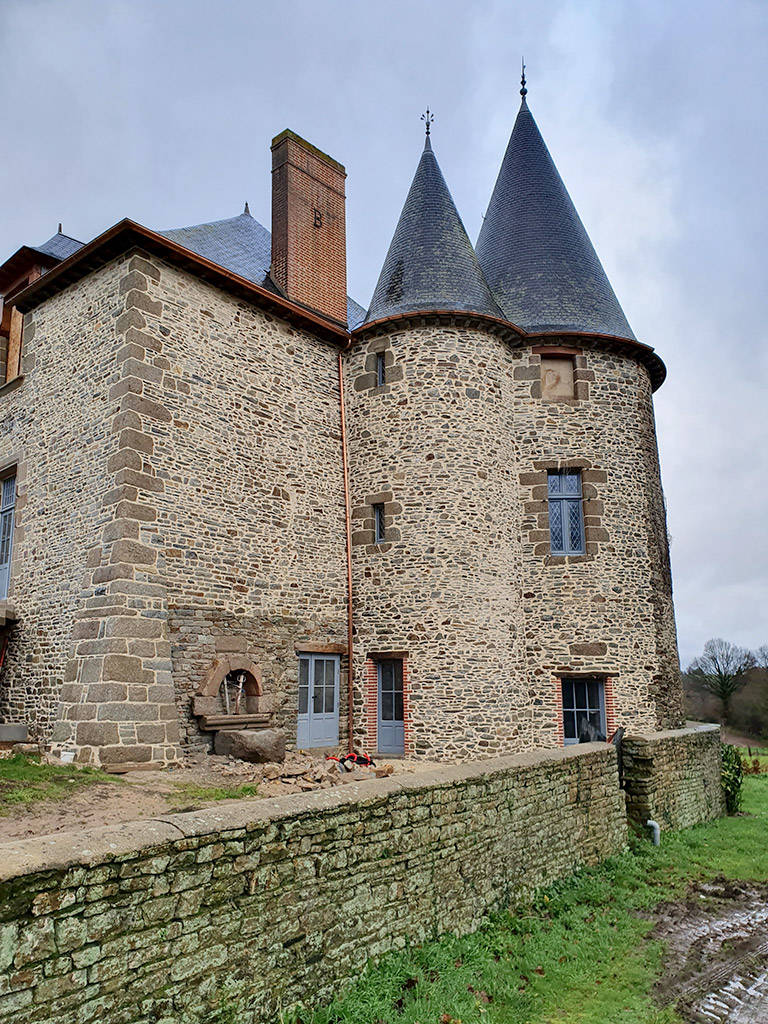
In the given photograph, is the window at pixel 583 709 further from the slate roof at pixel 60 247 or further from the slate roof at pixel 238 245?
the slate roof at pixel 60 247

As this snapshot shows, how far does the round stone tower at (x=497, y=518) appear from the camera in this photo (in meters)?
11.4

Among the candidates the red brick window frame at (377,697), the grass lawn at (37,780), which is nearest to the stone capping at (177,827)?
the grass lawn at (37,780)

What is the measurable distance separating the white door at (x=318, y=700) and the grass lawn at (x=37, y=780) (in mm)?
3626

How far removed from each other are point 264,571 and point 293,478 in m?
1.57

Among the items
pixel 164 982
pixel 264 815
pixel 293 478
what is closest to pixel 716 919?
pixel 264 815

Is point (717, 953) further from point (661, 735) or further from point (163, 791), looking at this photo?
point (163, 791)

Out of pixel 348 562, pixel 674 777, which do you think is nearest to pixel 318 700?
pixel 348 562

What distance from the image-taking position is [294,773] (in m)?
8.43

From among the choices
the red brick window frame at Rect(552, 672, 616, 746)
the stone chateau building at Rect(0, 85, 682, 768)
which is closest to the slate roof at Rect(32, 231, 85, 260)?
the stone chateau building at Rect(0, 85, 682, 768)

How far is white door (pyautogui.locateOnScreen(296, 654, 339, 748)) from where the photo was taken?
11125mm

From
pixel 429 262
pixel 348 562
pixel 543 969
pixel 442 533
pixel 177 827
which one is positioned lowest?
pixel 543 969

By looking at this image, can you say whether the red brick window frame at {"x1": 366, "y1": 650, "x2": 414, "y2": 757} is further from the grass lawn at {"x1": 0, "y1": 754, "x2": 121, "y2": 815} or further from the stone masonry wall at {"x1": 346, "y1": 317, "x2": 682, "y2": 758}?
the grass lawn at {"x1": 0, "y1": 754, "x2": 121, "y2": 815}

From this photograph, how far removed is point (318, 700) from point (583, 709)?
417 centimetres

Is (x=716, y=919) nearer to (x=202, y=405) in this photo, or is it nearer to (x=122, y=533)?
(x=122, y=533)
